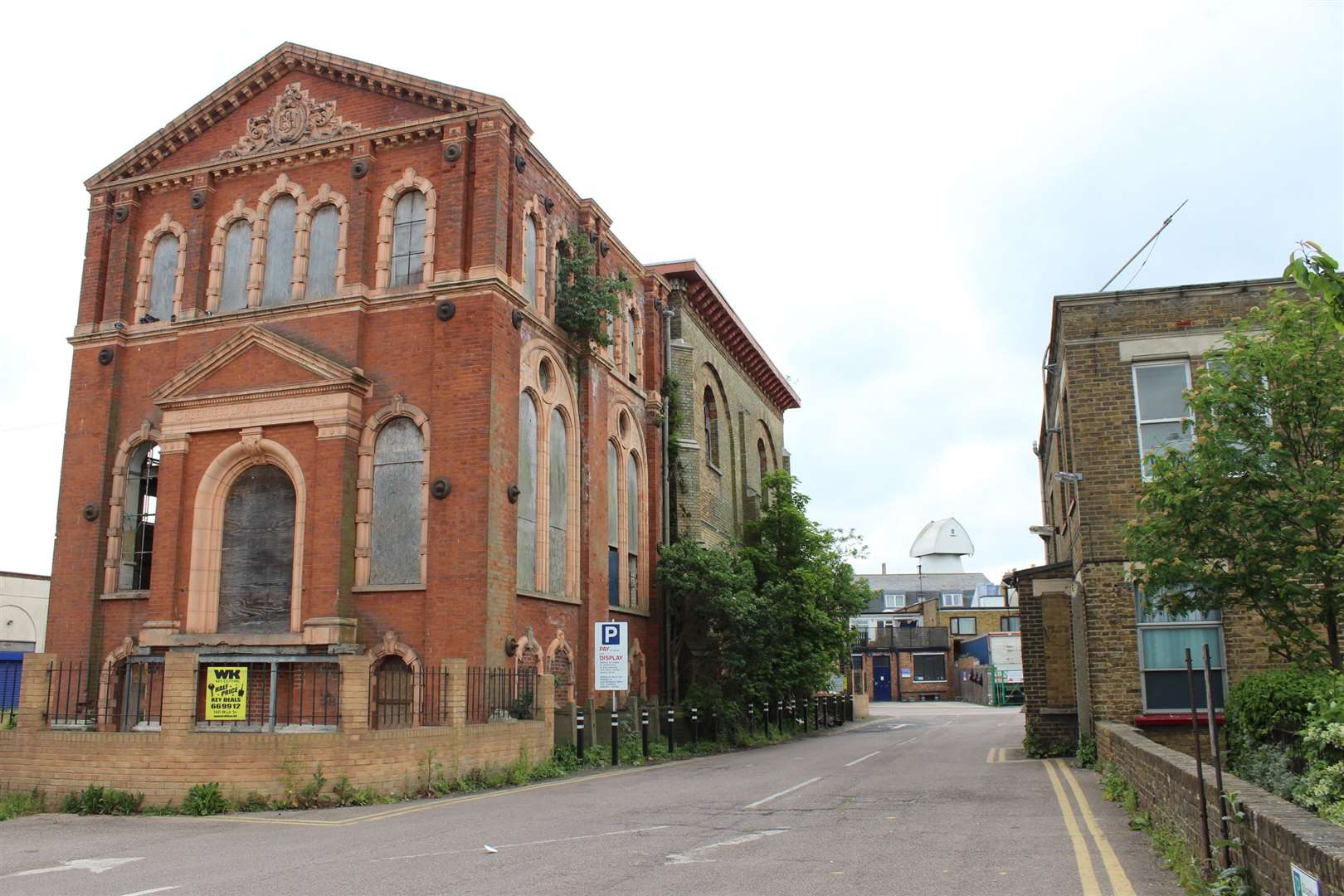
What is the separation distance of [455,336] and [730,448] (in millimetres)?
16877

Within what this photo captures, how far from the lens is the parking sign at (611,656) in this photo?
68.9ft

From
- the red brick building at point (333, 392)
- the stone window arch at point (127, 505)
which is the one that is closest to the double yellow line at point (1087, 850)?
the red brick building at point (333, 392)

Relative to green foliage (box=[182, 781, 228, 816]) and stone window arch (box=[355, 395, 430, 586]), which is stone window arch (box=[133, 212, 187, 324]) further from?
green foliage (box=[182, 781, 228, 816])

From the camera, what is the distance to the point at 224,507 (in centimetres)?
2261

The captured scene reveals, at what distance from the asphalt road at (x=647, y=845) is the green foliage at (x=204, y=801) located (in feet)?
1.50

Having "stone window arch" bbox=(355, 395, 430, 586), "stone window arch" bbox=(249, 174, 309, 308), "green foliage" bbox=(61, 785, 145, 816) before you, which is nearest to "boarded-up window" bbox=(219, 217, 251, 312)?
"stone window arch" bbox=(249, 174, 309, 308)

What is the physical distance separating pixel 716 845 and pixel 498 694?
9.84 m

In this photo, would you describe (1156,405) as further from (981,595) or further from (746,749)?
(981,595)

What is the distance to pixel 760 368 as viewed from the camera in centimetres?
4153

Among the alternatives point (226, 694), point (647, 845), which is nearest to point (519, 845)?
point (647, 845)

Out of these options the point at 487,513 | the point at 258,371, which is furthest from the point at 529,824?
the point at 258,371

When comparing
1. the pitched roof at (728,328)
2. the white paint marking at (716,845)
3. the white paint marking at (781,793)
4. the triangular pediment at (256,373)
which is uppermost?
the pitched roof at (728,328)

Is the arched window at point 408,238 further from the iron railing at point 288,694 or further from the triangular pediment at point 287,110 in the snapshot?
the iron railing at point 288,694

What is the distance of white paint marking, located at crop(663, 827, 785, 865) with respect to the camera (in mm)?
10188
